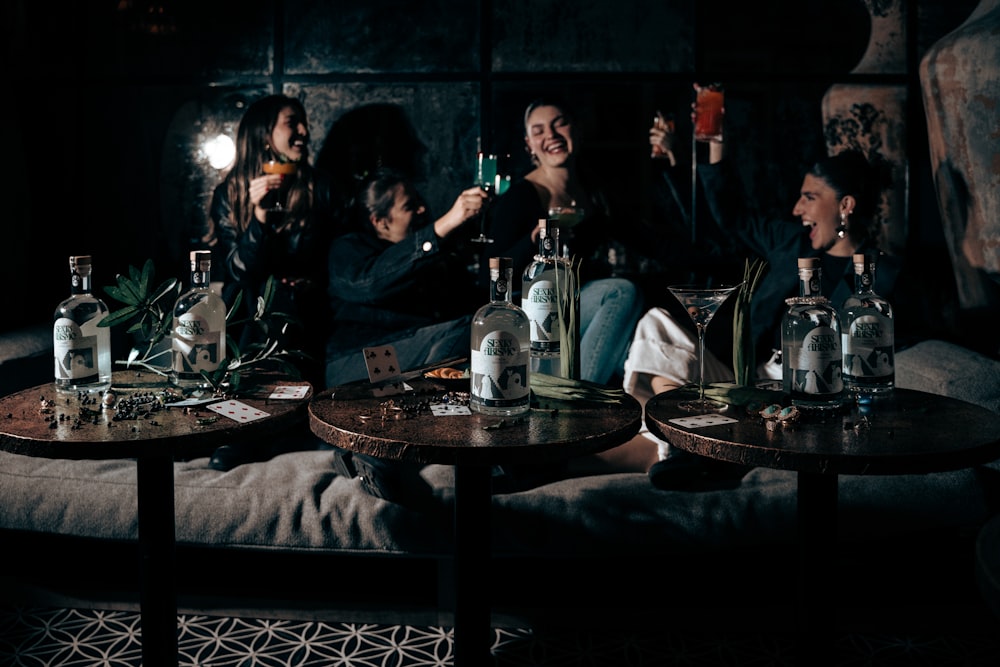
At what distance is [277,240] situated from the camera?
11.0 feet

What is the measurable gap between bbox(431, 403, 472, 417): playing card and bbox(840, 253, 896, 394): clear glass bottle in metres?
0.81

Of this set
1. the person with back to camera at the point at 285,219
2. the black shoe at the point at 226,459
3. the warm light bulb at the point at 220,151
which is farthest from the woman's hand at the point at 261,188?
the black shoe at the point at 226,459

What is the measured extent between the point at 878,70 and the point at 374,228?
1.94 m

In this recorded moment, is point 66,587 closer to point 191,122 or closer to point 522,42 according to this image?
point 191,122

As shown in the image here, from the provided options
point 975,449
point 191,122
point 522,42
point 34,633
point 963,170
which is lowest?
point 34,633

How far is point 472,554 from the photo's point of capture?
1688 mm

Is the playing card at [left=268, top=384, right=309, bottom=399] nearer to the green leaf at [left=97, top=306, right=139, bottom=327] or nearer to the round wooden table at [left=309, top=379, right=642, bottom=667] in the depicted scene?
the round wooden table at [left=309, top=379, right=642, bottom=667]

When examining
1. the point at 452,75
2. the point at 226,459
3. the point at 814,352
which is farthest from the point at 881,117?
the point at 226,459

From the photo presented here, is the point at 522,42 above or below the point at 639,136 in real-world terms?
above

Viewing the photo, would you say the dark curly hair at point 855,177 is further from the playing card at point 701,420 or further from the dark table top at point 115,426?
the dark table top at point 115,426

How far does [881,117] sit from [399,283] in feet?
6.13

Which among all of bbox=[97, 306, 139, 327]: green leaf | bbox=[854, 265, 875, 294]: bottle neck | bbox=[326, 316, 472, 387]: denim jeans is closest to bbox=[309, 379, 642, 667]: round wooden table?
bbox=[97, 306, 139, 327]: green leaf

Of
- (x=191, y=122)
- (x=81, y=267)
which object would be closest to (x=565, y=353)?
(x=81, y=267)

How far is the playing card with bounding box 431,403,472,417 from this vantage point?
1.73 metres
